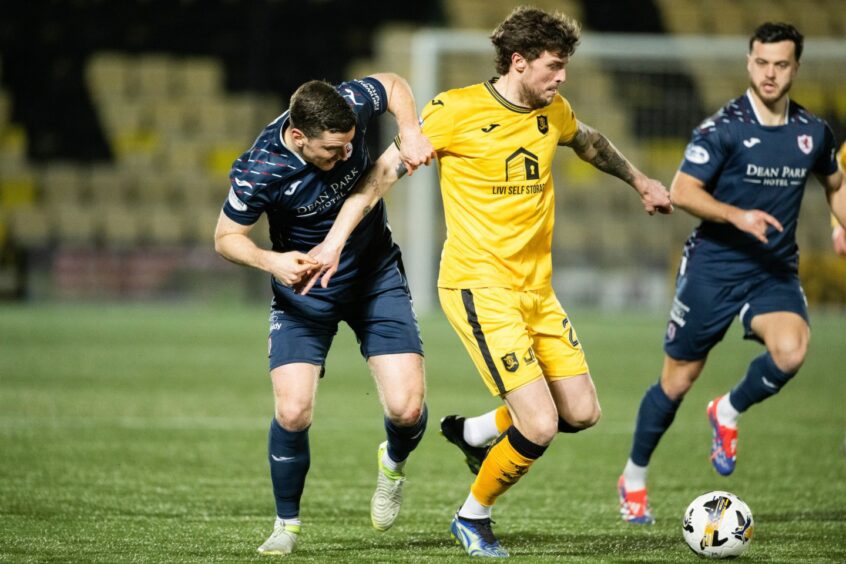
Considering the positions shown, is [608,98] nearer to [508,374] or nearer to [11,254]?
[11,254]

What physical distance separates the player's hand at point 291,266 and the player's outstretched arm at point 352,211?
6 cm

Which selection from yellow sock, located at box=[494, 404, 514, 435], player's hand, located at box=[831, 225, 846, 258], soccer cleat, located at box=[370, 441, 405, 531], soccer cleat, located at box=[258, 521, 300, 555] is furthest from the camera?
player's hand, located at box=[831, 225, 846, 258]

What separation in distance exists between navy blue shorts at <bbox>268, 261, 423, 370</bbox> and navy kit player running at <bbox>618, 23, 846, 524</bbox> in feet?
4.49

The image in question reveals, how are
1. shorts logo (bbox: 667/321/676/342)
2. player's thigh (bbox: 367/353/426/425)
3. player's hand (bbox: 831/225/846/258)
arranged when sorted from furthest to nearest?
player's hand (bbox: 831/225/846/258) → shorts logo (bbox: 667/321/676/342) → player's thigh (bbox: 367/353/426/425)

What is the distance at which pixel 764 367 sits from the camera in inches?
228

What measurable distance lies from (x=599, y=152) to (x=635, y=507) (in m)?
1.66

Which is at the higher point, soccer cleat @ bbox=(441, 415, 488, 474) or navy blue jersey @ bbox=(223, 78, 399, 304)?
navy blue jersey @ bbox=(223, 78, 399, 304)

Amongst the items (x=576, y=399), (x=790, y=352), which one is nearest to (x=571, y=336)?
(x=576, y=399)

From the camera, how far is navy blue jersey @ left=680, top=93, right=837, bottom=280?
5.79m

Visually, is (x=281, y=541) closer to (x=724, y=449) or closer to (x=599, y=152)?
(x=599, y=152)

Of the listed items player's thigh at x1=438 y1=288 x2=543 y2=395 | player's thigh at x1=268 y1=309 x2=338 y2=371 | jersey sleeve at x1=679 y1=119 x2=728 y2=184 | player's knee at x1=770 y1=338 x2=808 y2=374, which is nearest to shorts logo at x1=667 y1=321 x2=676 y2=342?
player's knee at x1=770 y1=338 x2=808 y2=374

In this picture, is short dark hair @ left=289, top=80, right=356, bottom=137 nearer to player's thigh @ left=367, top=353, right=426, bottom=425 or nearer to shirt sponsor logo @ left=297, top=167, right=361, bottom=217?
shirt sponsor logo @ left=297, top=167, right=361, bottom=217

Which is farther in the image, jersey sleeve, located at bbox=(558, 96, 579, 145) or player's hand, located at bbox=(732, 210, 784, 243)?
player's hand, located at bbox=(732, 210, 784, 243)

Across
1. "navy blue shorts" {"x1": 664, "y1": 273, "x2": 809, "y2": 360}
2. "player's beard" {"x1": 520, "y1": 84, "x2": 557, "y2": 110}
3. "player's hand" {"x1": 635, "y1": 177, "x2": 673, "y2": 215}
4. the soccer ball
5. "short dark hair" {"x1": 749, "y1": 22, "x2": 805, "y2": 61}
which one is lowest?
the soccer ball
